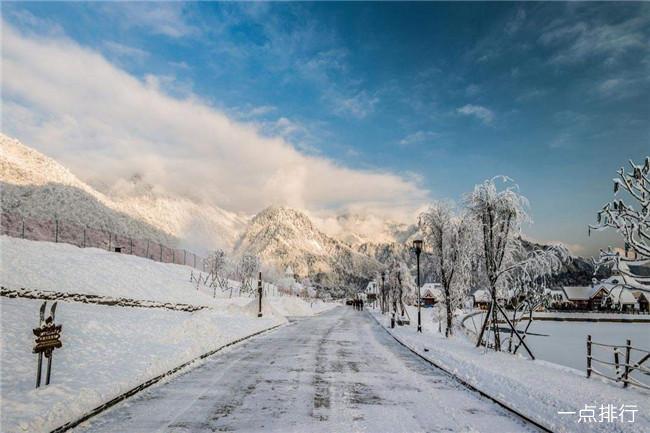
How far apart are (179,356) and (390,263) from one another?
2472 inches

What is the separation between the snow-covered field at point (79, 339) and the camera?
8711 mm

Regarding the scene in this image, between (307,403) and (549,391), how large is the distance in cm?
585

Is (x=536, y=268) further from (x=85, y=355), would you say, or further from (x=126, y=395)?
(x=85, y=355)

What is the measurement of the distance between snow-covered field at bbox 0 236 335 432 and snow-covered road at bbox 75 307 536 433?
101 centimetres

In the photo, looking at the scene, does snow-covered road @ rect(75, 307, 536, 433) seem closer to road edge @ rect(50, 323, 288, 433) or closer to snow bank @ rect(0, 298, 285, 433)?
road edge @ rect(50, 323, 288, 433)

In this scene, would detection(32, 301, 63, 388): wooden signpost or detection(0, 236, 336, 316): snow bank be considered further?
detection(0, 236, 336, 316): snow bank

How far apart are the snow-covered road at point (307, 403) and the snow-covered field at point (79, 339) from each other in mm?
1005

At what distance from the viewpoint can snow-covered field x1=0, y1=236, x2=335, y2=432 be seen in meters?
8.71

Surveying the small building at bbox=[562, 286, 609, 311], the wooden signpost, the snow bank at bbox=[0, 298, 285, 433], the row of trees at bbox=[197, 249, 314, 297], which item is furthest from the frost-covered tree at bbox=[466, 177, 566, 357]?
the small building at bbox=[562, 286, 609, 311]

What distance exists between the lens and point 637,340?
53.6m

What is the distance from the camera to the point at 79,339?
14742mm

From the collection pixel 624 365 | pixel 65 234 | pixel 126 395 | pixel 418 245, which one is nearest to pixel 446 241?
pixel 418 245

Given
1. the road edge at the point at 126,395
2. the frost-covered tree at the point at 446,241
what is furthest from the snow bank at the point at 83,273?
the frost-covered tree at the point at 446,241

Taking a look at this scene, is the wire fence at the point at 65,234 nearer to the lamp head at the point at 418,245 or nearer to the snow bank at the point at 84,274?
the snow bank at the point at 84,274
